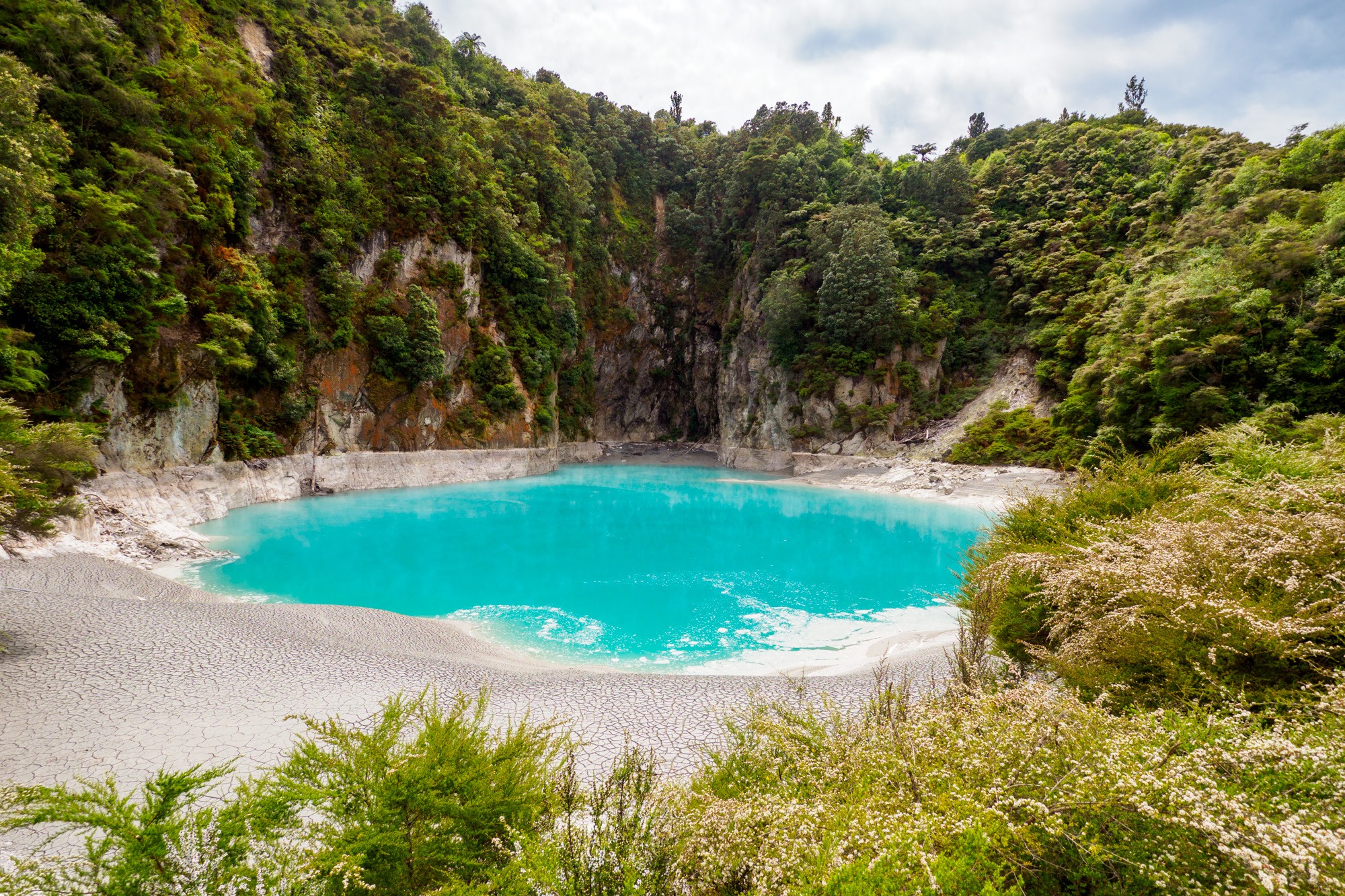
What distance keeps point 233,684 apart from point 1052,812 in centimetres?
859

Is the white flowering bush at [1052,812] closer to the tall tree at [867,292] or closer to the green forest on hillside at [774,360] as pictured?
the green forest on hillside at [774,360]

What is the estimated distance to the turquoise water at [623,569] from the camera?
10555mm

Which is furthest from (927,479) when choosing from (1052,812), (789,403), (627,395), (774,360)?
(627,395)

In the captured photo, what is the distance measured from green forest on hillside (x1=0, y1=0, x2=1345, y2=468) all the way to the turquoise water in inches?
297

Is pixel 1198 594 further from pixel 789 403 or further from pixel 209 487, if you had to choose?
pixel 789 403

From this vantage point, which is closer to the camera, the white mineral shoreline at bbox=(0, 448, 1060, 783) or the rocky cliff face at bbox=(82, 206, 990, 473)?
the white mineral shoreline at bbox=(0, 448, 1060, 783)

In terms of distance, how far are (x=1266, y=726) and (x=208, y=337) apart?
2919 centimetres

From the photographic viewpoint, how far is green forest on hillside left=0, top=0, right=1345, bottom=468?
653 inches

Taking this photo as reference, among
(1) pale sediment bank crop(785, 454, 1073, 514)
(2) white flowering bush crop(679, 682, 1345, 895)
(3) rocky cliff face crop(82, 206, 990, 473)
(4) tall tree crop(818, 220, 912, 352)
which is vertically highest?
(4) tall tree crop(818, 220, 912, 352)

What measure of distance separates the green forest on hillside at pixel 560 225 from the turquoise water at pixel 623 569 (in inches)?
297

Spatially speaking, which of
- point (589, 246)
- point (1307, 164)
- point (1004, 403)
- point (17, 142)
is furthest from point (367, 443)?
point (1307, 164)

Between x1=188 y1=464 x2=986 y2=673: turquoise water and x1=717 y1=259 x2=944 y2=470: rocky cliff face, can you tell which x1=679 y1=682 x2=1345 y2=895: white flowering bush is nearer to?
x1=188 y1=464 x2=986 y2=673: turquoise water

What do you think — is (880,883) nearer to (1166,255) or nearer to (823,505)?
(823,505)

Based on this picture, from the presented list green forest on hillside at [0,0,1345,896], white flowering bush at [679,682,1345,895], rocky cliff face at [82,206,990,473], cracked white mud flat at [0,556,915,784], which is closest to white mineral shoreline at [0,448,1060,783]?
cracked white mud flat at [0,556,915,784]
